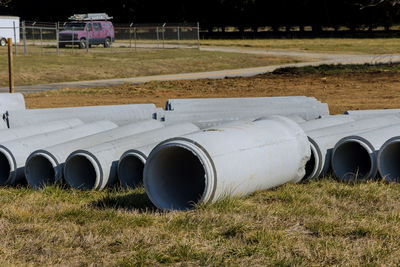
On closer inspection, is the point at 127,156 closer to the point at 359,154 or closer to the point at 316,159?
the point at 316,159

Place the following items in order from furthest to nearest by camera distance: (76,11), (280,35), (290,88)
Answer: (76,11) < (280,35) < (290,88)

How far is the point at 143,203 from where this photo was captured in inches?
273

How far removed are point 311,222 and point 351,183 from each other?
1.95 metres

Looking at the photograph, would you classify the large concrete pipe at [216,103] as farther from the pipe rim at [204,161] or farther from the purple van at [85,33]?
the purple van at [85,33]

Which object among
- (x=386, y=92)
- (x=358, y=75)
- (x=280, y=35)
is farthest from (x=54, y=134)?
(x=280, y=35)

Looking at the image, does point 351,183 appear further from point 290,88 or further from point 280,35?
point 280,35

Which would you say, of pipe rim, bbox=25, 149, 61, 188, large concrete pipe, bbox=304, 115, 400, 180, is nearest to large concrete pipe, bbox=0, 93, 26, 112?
pipe rim, bbox=25, 149, 61, 188

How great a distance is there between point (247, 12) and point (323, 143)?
6214 cm

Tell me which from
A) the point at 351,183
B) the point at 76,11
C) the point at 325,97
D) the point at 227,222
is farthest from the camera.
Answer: the point at 76,11

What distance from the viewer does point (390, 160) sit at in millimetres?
8078

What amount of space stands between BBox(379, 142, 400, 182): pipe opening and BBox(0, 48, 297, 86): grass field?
56.8 ft

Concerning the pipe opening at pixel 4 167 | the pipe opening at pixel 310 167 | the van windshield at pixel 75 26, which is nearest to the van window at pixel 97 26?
the van windshield at pixel 75 26

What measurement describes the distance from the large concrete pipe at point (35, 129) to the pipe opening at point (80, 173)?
4.20ft

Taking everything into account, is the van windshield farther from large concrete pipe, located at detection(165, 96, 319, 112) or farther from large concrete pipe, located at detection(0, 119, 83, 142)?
large concrete pipe, located at detection(0, 119, 83, 142)
